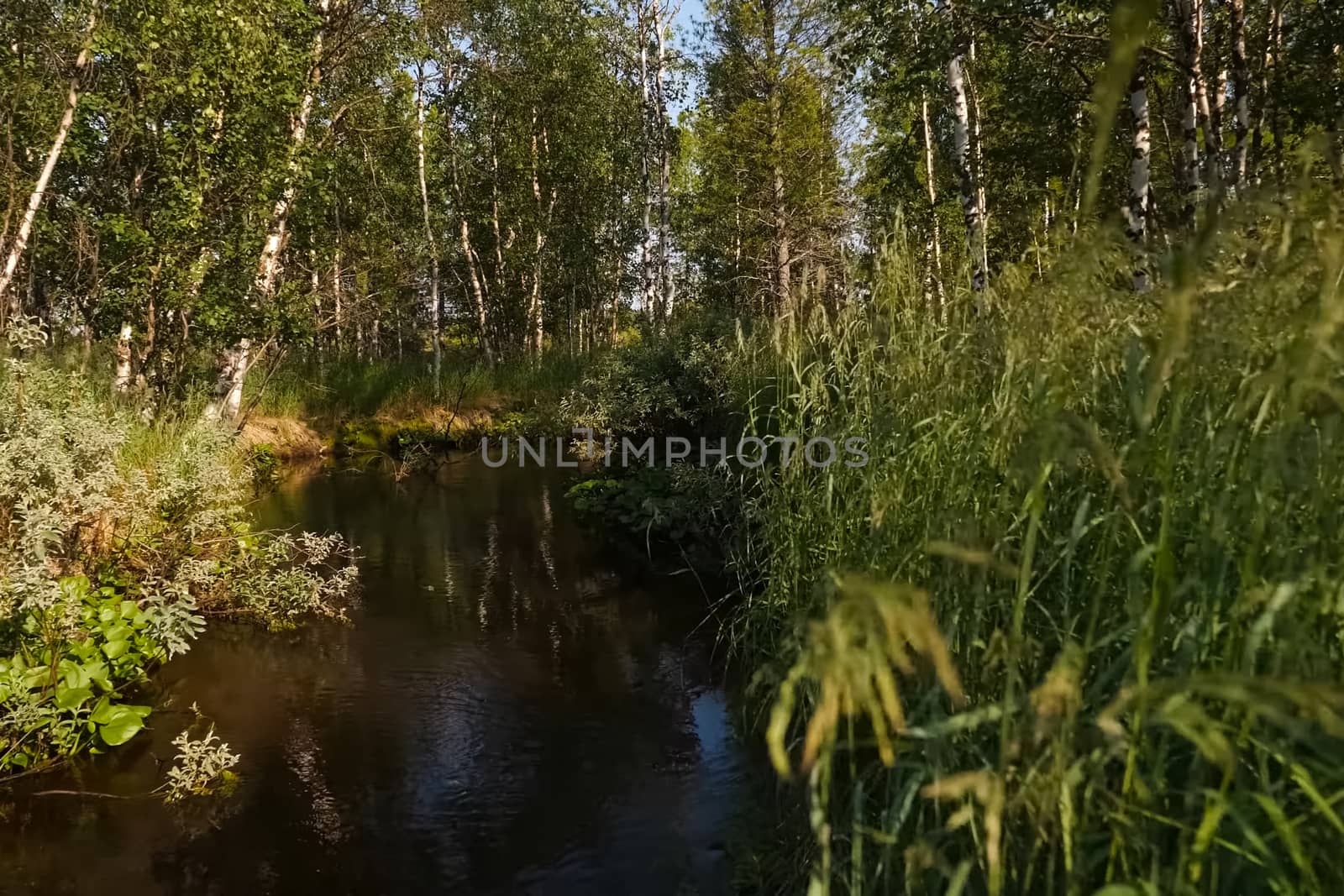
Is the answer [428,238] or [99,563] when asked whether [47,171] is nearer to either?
[99,563]

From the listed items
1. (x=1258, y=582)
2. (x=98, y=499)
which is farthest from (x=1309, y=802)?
(x=98, y=499)

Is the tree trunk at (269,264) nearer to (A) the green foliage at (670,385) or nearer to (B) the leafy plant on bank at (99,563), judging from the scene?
(A) the green foliage at (670,385)

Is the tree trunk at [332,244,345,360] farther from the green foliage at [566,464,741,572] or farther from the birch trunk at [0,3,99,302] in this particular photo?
the green foliage at [566,464,741,572]

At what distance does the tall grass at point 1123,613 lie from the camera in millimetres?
1178

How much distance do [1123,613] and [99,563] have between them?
5.21 m

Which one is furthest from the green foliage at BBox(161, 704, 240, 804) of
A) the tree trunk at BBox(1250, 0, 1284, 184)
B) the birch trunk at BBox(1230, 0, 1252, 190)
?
the tree trunk at BBox(1250, 0, 1284, 184)

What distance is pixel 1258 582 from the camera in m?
1.51

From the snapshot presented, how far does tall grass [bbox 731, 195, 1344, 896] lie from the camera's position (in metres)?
1.18

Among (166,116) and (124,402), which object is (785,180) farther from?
(124,402)

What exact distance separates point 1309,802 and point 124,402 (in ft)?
27.2

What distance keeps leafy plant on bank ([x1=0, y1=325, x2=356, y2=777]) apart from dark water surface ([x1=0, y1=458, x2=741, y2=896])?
8.9 inches

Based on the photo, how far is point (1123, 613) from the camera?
6.38ft

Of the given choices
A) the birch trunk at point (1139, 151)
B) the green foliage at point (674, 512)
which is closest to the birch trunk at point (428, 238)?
the green foliage at point (674, 512)

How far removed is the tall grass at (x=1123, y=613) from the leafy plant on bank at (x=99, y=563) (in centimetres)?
335
